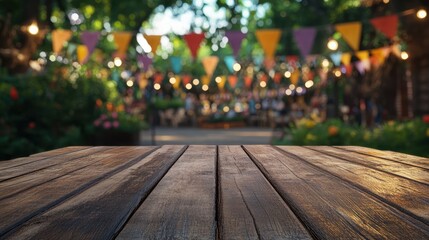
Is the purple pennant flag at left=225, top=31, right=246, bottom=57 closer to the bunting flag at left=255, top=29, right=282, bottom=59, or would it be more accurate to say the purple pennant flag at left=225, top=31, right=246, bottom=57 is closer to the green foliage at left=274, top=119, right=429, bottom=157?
the bunting flag at left=255, top=29, right=282, bottom=59

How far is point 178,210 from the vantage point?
1208 mm

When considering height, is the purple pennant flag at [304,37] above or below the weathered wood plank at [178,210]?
above

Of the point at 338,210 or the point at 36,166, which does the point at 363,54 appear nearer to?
the point at 36,166

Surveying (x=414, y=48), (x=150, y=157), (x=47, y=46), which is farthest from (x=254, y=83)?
(x=150, y=157)

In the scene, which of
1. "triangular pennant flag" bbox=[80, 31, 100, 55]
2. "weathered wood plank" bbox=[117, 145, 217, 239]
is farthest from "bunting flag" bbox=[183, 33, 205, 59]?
"weathered wood plank" bbox=[117, 145, 217, 239]

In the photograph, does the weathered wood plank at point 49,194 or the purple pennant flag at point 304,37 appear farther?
the purple pennant flag at point 304,37

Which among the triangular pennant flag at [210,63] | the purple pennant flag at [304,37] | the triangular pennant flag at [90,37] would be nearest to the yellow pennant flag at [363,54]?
the triangular pennant flag at [210,63]

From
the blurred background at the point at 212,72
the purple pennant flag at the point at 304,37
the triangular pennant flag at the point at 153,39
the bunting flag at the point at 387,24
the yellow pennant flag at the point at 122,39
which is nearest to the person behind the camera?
the blurred background at the point at 212,72

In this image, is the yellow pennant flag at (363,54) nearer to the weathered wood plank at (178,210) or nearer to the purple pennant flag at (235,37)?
the purple pennant flag at (235,37)

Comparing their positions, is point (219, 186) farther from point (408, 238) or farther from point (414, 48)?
point (414, 48)

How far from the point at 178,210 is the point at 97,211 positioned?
0.20 metres

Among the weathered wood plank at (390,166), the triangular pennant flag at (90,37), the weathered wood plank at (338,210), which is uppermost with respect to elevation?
the triangular pennant flag at (90,37)

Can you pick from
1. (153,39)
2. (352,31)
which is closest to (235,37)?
(153,39)

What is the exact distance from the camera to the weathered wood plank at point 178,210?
1.00 m
